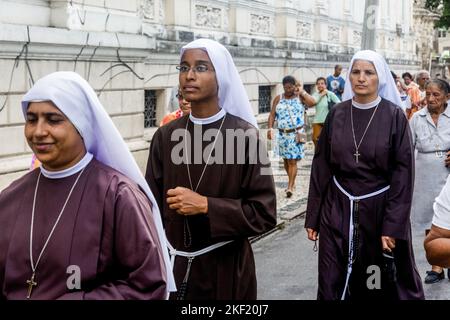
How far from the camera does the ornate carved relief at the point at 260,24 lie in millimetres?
16094

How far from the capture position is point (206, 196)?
3.97m

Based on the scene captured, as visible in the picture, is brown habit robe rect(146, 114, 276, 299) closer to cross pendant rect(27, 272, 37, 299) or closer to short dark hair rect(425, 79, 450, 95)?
cross pendant rect(27, 272, 37, 299)

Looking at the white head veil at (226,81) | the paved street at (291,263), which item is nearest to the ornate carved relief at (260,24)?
the paved street at (291,263)

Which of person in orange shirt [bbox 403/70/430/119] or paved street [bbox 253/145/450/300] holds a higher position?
person in orange shirt [bbox 403/70/430/119]

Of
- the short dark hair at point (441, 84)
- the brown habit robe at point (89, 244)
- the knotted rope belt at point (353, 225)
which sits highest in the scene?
the short dark hair at point (441, 84)

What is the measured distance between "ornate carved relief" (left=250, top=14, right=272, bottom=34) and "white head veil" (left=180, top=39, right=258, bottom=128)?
12096mm

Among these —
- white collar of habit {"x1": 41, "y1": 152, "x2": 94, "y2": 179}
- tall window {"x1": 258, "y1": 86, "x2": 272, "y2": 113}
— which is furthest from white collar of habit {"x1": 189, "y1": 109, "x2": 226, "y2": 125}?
tall window {"x1": 258, "y1": 86, "x2": 272, "y2": 113}

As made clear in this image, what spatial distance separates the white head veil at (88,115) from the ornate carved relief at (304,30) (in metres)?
16.3

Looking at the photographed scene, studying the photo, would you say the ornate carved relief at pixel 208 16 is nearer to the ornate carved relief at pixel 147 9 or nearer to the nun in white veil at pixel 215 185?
the ornate carved relief at pixel 147 9

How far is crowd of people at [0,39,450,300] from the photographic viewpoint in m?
2.75

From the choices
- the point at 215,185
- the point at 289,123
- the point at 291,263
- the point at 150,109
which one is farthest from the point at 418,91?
the point at 215,185
